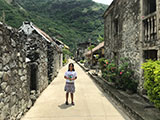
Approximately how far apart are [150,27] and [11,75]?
17.9ft

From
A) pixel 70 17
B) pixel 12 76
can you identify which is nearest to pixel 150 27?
pixel 12 76

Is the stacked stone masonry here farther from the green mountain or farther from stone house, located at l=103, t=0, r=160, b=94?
the green mountain

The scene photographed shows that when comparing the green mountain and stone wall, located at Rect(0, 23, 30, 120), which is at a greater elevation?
the green mountain

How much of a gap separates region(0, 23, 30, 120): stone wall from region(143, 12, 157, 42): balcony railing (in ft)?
16.2

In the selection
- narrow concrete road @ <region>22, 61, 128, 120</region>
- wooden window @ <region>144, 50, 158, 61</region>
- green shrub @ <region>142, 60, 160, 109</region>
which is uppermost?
wooden window @ <region>144, 50, 158, 61</region>

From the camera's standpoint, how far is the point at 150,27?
497 cm

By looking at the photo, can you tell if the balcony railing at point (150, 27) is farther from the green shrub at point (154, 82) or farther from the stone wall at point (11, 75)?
the stone wall at point (11, 75)

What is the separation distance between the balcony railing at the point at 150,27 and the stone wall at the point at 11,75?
492cm

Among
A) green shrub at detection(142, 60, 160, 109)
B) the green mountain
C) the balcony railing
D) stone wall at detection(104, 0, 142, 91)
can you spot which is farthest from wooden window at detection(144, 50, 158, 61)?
the green mountain

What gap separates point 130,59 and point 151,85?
136 inches

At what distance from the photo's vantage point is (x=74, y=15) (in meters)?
109

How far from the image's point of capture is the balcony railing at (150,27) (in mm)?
4599

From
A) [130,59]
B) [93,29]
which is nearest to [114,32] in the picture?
[130,59]

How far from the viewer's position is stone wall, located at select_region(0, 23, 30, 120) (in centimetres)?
261
